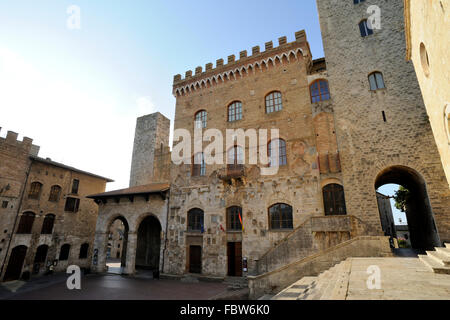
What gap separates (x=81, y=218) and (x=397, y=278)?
1058 inches

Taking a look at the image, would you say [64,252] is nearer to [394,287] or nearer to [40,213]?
[40,213]

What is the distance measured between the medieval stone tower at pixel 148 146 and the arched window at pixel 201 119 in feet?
24.5

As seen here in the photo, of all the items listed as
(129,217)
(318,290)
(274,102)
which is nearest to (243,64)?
(274,102)

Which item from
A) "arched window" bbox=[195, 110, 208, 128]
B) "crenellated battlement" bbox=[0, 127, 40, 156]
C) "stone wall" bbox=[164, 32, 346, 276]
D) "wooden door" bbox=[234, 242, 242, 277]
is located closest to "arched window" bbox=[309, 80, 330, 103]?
"stone wall" bbox=[164, 32, 346, 276]

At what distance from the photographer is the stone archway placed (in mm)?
22062

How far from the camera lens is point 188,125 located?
20.2 m

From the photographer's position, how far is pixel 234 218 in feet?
53.5

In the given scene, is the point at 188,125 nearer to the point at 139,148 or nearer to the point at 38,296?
the point at 139,148

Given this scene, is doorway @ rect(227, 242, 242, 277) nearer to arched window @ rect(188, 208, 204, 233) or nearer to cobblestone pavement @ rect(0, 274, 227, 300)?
cobblestone pavement @ rect(0, 274, 227, 300)

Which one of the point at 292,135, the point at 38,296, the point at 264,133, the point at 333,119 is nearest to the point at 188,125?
the point at 264,133

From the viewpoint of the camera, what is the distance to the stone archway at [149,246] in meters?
22.1

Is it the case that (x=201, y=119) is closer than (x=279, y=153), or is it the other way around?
(x=279, y=153)

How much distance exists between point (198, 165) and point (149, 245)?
10585mm

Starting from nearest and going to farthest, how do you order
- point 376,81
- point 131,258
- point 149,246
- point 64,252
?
1. point 376,81
2. point 131,258
3. point 64,252
4. point 149,246
